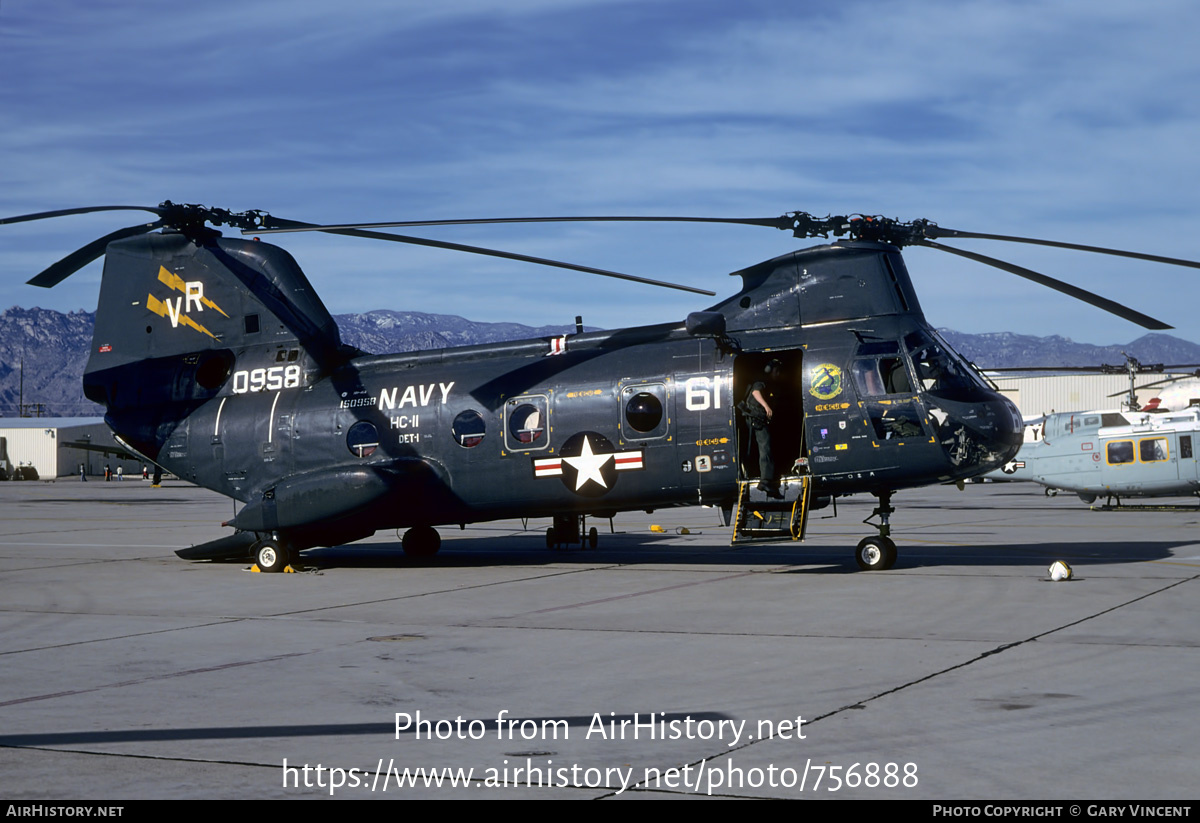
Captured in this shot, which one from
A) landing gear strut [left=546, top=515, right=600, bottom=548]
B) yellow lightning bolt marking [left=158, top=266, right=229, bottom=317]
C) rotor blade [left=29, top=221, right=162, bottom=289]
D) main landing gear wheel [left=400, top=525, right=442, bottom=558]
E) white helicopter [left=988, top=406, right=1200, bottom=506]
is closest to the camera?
rotor blade [left=29, top=221, right=162, bottom=289]

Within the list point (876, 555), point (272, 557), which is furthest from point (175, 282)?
point (876, 555)

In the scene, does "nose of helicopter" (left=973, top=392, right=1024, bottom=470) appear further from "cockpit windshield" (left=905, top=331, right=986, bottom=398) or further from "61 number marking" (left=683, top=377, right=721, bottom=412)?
"61 number marking" (left=683, top=377, right=721, bottom=412)

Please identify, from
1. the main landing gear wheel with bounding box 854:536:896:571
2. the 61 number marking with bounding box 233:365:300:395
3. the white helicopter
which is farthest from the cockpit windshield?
the white helicopter

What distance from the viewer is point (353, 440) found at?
19.4 m

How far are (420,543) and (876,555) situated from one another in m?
8.82

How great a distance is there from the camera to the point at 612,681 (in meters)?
8.88

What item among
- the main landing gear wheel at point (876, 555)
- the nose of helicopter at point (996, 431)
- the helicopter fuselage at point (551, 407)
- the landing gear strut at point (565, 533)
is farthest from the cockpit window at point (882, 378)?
the landing gear strut at point (565, 533)

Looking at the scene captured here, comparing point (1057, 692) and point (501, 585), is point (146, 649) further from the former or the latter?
point (1057, 692)

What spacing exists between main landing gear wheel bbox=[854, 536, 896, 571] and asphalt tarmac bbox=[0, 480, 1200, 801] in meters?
0.25

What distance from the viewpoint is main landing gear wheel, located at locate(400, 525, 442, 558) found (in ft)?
69.6

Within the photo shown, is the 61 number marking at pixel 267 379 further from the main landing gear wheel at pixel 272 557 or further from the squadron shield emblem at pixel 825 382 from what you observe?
the squadron shield emblem at pixel 825 382

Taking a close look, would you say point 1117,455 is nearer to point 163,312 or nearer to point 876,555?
point 876,555

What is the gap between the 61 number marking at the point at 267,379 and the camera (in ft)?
66.5

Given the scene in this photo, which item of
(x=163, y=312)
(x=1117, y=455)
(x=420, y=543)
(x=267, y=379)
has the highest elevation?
(x=163, y=312)
